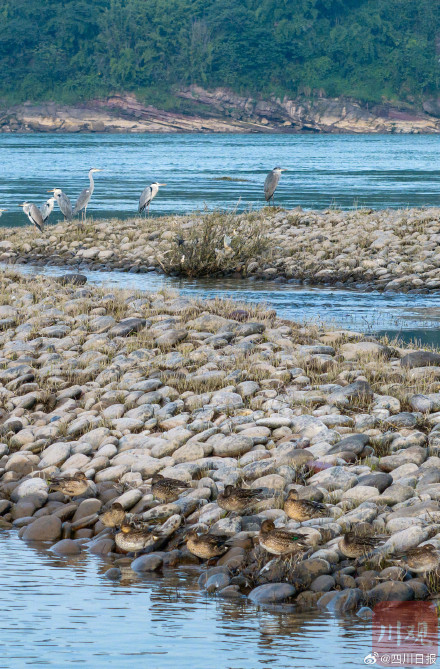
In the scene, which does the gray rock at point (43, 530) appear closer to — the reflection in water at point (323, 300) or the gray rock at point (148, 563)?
the gray rock at point (148, 563)

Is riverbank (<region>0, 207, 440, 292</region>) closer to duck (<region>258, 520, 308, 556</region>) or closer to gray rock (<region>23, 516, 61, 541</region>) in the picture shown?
gray rock (<region>23, 516, 61, 541</region>)

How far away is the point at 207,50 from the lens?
132 meters

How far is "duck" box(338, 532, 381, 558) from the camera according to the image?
6.10 m

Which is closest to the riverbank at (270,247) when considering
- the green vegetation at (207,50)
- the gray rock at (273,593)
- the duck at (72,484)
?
the duck at (72,484)

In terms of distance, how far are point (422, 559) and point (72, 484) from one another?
283cm

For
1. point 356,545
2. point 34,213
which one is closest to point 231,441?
point 356,545

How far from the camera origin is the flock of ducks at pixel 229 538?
608 cm

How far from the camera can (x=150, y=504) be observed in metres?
7.36

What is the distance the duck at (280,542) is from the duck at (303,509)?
34 cm

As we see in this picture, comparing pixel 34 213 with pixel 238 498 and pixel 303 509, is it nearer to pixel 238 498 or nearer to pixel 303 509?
pixel 238 498

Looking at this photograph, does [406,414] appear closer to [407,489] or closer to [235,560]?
[407,489]

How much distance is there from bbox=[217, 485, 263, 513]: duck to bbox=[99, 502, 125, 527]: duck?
725 mm

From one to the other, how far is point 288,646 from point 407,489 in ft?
6.08

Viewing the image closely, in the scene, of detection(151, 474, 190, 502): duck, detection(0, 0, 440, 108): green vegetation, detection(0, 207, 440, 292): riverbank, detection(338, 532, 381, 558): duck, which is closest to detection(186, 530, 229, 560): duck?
detection(151, 474, 190, 502): duck
